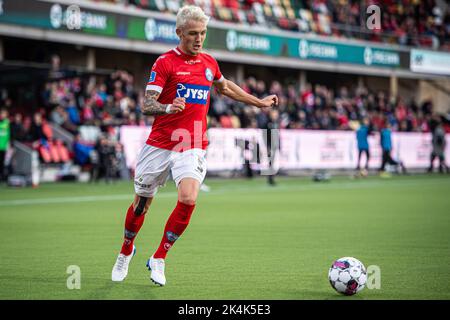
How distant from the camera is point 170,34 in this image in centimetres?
3459

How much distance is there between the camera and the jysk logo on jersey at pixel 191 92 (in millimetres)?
8438

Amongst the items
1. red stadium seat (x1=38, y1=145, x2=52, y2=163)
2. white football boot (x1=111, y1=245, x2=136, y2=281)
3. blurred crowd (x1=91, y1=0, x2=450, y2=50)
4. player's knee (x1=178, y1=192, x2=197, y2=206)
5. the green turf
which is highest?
blurred crowd (x1=91, y1=0, x2=450, y2=50)

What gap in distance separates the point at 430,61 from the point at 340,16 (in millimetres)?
6784

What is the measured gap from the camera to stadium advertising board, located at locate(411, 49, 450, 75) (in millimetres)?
47750

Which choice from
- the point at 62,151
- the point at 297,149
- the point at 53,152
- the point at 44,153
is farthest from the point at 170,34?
the point at 44,153

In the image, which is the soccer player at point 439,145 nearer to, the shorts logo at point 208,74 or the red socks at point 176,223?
the shorts logo at point 208,74

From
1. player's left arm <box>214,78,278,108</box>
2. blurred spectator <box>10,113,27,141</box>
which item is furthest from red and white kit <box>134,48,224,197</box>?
blurred spectator <box>10,113,27,141</box>

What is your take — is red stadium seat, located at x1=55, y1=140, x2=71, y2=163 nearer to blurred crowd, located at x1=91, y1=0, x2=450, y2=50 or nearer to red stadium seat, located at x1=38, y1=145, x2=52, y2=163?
red stadium seat, located at x1=38, y1=145, x2=52, y2=163

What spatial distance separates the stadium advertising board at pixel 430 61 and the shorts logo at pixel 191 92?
4071 cm

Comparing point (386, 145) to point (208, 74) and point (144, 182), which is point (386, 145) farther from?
point (144, 182)

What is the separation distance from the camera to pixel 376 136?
3759cm

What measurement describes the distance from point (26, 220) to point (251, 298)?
866 cm

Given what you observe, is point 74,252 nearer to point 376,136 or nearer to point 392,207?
point 392,207

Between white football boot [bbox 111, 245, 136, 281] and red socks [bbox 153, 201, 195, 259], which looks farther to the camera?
white football boot [bbox 111, 245, 136, 281]
